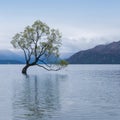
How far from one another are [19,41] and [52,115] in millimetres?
85607

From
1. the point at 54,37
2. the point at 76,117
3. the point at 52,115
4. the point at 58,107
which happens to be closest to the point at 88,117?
the point at 76,117

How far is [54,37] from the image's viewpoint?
378 feet

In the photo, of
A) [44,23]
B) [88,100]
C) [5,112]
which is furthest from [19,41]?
[5,112]

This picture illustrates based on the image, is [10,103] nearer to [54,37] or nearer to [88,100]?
[88,100]

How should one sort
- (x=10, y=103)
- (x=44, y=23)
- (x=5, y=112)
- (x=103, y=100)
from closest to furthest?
(x=5, y=112)
(x=10, y=103)
(x=103, y=100)
(x=44, y=23)

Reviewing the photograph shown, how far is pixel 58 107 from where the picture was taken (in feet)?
122

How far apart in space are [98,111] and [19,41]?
276ft

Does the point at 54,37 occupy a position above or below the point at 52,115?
above

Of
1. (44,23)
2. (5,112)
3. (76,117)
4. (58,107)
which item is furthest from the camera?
(44,23)

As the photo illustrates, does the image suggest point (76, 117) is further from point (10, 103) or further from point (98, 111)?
point (10, 103)

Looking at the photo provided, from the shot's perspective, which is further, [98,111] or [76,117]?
[98,111]

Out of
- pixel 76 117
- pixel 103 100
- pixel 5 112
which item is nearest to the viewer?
pixel 76 117

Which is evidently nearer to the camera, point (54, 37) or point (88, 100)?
point (88, 100)

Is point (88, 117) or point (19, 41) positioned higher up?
point (19, 41)
